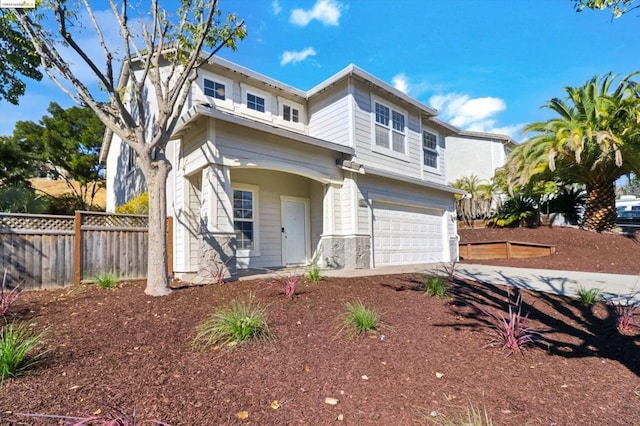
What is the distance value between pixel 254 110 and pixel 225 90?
40.7 inches

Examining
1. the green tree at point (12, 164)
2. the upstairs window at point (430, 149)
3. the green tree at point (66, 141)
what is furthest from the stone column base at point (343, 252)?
Result: the green tree at point (66, 141)

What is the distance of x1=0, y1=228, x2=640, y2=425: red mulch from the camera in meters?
2.65

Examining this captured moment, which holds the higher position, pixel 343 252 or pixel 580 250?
pixel 343 252

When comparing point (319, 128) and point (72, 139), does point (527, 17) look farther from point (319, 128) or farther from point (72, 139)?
point (72, 139)

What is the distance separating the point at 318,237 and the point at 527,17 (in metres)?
7.43

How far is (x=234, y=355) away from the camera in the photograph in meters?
3.43

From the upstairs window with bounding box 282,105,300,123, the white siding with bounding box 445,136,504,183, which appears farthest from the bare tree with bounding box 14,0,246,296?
the white siding with bounding box 445,136,504,183

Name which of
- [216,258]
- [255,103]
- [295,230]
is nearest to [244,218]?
[295,230]

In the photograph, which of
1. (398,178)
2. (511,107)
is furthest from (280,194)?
(511,107)

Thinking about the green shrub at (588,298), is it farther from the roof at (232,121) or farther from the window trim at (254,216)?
Answer: the window trim at (254,216)

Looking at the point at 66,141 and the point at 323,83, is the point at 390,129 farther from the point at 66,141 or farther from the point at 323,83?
the point at 66,141

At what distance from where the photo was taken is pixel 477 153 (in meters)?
23.6

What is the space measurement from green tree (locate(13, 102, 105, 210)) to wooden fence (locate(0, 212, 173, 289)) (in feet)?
46.5

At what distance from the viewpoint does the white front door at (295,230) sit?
408 inches
